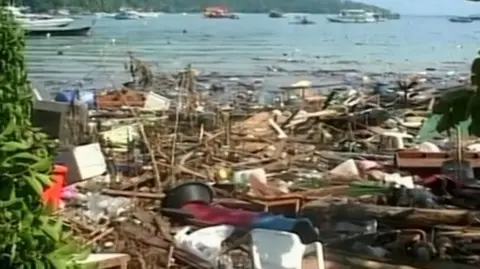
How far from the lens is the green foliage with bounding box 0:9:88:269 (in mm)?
4445

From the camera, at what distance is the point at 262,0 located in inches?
7633

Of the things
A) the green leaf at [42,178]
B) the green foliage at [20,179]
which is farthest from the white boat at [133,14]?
the green leaf at [42,178]

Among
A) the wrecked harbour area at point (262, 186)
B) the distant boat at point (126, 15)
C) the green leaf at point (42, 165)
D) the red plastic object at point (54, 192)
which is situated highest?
the green leaf at point (42, 165)

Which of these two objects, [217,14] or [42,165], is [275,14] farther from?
[42,165]

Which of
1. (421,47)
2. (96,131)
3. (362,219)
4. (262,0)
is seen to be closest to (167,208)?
(362,219)

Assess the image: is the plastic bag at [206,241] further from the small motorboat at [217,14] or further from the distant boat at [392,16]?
the distant boat at [392,16]

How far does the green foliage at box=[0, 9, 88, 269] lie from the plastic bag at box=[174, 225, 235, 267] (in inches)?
167

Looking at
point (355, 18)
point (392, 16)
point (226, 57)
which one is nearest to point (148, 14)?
point (355, 18)

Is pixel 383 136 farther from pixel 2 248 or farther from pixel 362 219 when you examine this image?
pixel 2 248

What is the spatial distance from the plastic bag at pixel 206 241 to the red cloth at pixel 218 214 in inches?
14.6

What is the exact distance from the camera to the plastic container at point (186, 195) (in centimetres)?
1120

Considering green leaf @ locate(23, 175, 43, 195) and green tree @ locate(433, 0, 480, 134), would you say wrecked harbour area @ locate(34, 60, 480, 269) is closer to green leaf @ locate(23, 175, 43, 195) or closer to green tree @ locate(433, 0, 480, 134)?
green leaf @ locate(23, 175, 43, 195)

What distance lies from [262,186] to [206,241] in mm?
3164

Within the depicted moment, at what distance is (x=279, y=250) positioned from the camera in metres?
7.96
